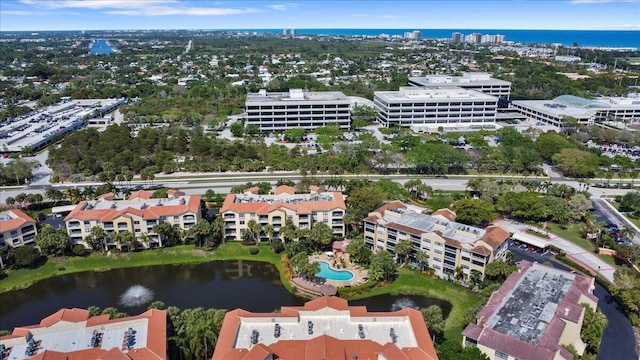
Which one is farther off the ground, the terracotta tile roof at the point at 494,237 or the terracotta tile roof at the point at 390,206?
the terracotta tile roof at the point at 390,206

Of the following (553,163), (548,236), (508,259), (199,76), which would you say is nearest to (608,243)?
(548,236)

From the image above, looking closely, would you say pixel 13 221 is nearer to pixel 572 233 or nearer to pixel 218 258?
pixel 218 258

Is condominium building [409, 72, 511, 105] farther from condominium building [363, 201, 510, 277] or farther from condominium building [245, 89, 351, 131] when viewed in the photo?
condominium building [363, 201, 510, 277]

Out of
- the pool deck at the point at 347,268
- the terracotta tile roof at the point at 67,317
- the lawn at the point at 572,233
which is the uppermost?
the terracotta tile roof at the point at 67,317

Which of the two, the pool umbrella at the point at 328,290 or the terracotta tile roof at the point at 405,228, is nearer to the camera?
the pool umbrella at the point at 328,290

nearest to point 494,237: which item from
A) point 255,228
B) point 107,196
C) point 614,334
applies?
point 614,334

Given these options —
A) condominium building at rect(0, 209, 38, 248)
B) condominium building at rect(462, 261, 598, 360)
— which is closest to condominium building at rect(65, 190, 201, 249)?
condominium building at rect(0, 209, 38, 248)

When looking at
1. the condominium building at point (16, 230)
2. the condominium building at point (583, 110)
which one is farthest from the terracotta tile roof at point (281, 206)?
the condominium building at point (583, 110)

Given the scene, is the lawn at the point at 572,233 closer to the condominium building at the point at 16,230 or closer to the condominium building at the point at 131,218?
the condominium building at the point at 131,218
